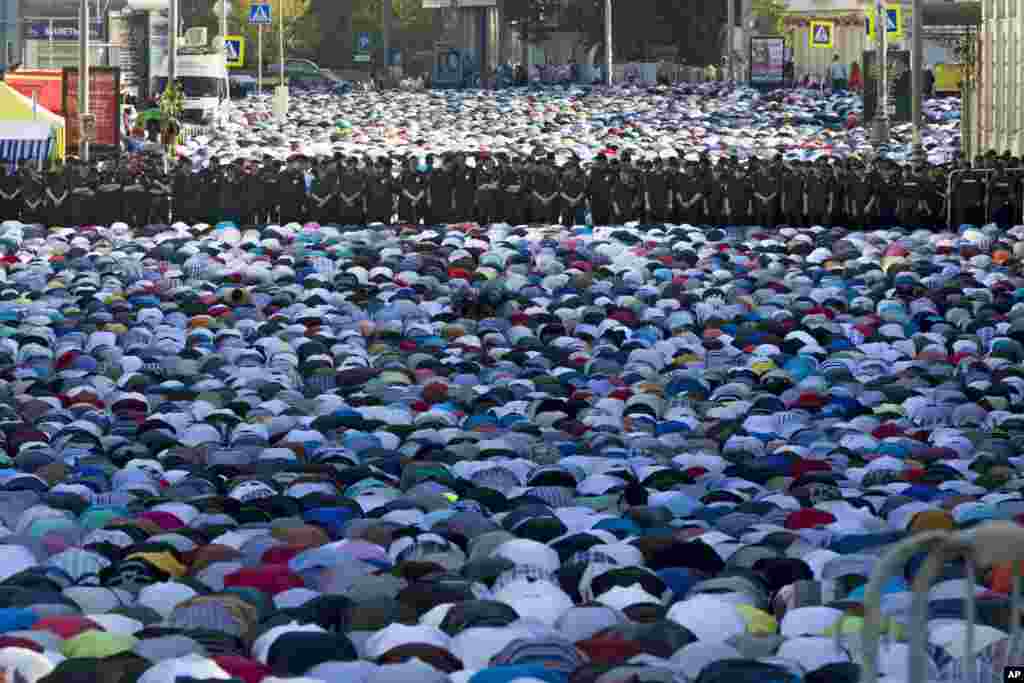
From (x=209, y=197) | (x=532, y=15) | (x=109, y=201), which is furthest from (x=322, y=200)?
(x=532, y=15)

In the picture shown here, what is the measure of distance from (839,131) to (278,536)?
151 ft

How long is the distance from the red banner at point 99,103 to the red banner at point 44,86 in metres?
3.43

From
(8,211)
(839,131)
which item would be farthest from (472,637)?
(839,131)

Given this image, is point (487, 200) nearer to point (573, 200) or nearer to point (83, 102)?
point (573, 200)

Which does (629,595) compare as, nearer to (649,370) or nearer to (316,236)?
(649,370)

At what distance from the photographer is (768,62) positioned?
7450 cm

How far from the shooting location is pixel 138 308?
28.6m

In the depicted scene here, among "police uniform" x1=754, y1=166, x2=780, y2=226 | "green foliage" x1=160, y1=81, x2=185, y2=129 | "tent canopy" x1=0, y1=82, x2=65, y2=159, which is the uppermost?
"green foliage" x1=160, y1=81, x2=185, y2=129

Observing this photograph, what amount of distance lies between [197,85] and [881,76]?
22.1m

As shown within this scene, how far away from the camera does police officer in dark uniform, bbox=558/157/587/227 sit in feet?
125

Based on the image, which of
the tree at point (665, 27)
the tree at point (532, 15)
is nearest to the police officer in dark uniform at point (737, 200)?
the tree at point (665, 27)

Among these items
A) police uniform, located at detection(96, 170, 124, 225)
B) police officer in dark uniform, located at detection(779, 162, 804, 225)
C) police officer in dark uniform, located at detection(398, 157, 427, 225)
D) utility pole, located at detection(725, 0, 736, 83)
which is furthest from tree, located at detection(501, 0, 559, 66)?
police uniform, located at detection(96, 170, 124, 225)

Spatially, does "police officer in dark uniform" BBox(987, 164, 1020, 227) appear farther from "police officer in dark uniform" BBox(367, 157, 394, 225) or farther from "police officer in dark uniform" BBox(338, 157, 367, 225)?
"police officer in dark uniform" BBox(338, 157, 367, 225)

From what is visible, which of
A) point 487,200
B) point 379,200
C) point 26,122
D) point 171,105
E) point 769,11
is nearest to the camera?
point 487,200
